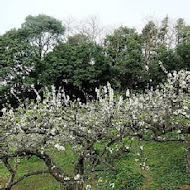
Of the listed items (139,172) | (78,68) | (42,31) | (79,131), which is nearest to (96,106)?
(139,172)

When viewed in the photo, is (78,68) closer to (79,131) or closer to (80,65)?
(80,65)

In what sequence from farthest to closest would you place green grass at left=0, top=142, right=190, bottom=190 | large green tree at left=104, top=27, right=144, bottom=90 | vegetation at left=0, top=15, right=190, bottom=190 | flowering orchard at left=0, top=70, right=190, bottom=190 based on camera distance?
large green tree at left=104, top=27, right=144, bottom=90, green grass at left=0, top=142, right=190, bottom=190, vegetation at left=0, top=15, right=190, bottom=190, flowering orchard at left=0, top=70, right=190, bottom=190

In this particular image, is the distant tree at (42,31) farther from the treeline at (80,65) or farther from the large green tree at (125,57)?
the large green tree at (125,57)

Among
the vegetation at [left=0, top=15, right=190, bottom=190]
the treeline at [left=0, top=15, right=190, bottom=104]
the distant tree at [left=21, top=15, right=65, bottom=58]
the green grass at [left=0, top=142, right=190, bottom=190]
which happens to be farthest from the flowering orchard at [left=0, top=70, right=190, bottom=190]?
the distant tree at [left=21, top=15, right=65, bottom=58]

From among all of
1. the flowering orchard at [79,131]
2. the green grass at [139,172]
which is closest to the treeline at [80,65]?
the green grass at [139,172]

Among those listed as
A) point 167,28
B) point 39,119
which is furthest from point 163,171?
point 167,28

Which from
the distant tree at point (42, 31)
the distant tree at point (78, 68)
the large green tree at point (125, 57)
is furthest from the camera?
the distant tree at point (42, 31)

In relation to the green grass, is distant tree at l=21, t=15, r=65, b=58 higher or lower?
higher

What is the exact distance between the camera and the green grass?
13.6 m

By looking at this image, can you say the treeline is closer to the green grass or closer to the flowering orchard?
the green grass

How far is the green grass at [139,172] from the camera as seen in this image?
1357cm

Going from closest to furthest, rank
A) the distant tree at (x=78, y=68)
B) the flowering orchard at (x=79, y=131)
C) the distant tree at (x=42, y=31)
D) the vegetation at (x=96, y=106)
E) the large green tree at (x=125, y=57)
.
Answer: the flowering orchard at (x=79, y=131) < the vegetation at (x=96, y=106) < the distant tree at (x=78, y=68) < the large green tree at (x=125, y=57) < the distant tree at (x=42, y=31)

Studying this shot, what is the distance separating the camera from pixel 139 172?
1488 cm

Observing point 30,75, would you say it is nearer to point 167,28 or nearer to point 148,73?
point 148,73
